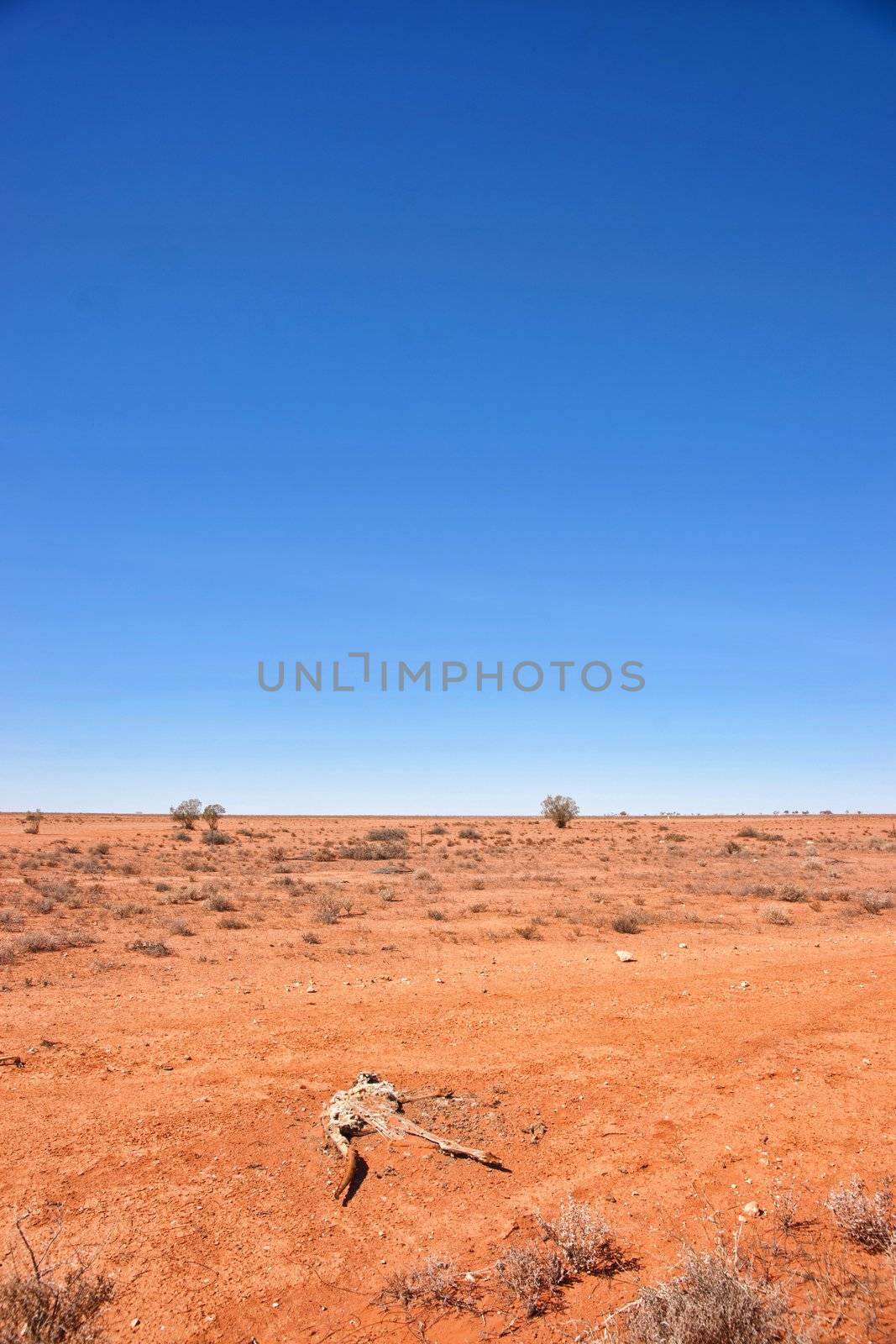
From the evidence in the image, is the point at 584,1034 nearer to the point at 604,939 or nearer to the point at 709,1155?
the point at 709,1155

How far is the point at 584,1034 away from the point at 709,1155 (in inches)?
115

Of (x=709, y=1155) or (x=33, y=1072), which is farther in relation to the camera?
(x=33, y=1072)

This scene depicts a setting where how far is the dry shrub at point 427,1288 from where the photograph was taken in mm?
4309

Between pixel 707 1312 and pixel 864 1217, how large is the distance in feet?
5.61

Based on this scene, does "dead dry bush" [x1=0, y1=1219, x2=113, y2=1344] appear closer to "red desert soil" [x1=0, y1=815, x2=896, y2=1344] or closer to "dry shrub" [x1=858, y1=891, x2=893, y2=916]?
"red desert soil" [x1=0, y1=815, x2=896, y2=1344]

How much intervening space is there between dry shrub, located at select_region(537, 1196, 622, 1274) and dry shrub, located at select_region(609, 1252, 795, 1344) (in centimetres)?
52

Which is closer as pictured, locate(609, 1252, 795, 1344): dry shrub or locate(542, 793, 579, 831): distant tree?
locate(609, 1252, 795, 1344): dry shrub

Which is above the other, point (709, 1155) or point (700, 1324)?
point (700, 1324)

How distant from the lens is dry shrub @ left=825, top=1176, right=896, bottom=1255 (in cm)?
451

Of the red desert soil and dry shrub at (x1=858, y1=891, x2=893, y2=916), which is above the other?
the red desert soil

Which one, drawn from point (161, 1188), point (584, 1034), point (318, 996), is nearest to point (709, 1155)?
point (584, 1034)

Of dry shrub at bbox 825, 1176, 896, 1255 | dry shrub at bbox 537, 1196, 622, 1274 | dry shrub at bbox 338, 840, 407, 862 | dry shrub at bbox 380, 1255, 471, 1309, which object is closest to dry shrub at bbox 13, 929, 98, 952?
dry shrub at bbox 380, 1255, 471, 1309

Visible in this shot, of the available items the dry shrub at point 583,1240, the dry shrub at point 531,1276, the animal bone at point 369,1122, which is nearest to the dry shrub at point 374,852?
the animal bone at point 369,1122

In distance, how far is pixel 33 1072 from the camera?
755 centimetres
